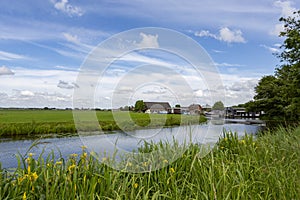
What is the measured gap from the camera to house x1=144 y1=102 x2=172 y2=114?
17.0 feet

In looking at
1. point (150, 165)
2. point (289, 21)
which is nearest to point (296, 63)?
point (289, 21)

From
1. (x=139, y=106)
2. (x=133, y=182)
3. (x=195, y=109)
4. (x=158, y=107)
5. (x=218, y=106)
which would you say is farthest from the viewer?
(x=158, y=107)

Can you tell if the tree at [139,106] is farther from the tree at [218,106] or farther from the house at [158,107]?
the tree at [218,106]

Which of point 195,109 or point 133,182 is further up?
point 195,109

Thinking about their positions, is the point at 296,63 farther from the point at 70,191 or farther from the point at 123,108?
the point at 70,191

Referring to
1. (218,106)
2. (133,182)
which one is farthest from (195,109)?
(133,182)

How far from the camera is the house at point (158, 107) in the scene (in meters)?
5.20

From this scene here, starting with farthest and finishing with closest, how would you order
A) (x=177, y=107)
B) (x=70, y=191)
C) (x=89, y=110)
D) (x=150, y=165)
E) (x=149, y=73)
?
(x=177, y=107) → (x=149, y=73) → (x=89, y=110) → (x=150, y=165) → (x=70, y=191)

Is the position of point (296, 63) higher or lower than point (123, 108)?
higher

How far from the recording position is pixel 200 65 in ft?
12.5

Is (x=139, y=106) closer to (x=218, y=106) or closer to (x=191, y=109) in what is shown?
(x=191, y=109)

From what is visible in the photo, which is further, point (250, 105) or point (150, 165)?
point (250, 105)

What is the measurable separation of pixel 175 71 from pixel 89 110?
1.52 m

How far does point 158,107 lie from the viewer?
211 inches
